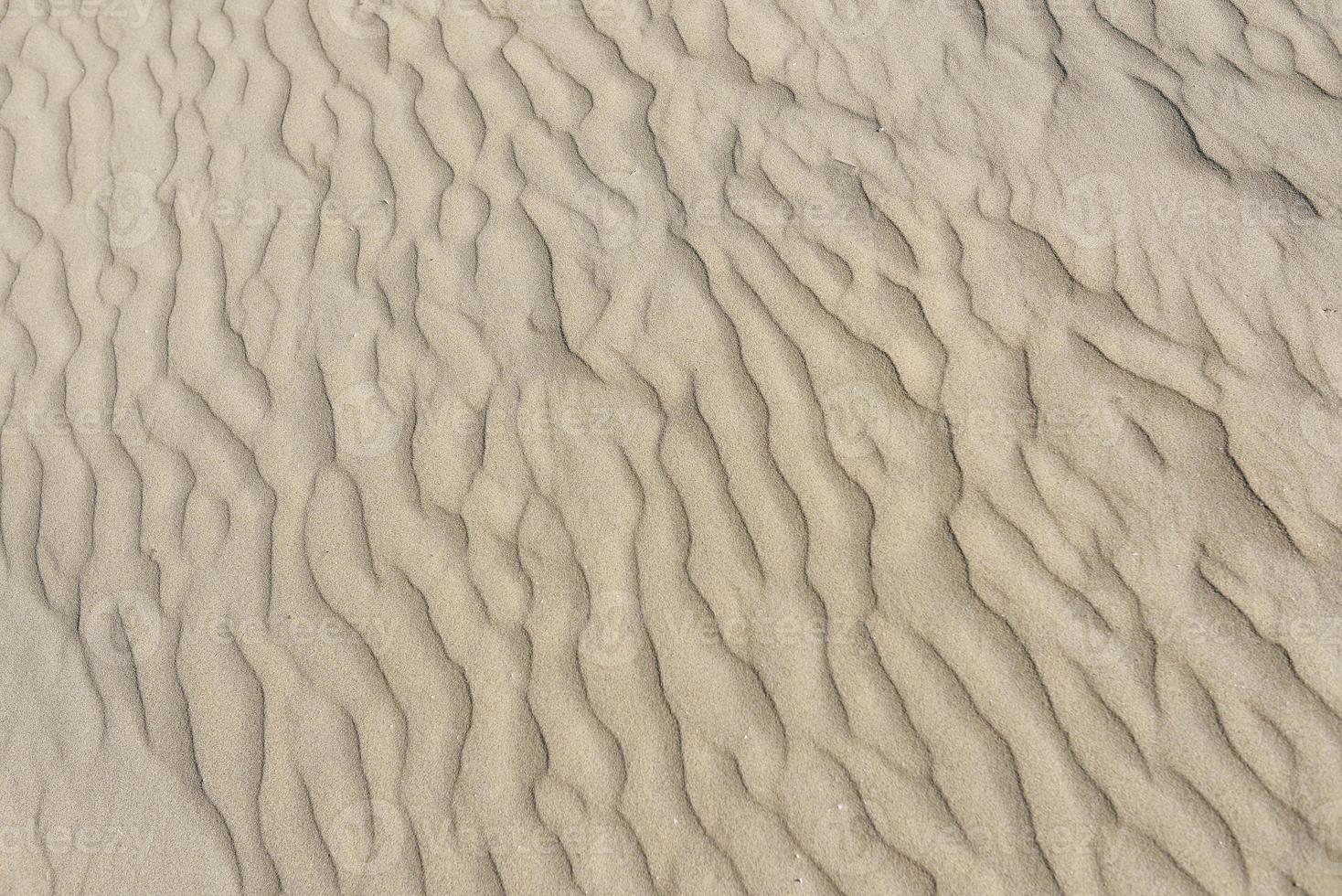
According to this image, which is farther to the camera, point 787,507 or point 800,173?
point 800,173

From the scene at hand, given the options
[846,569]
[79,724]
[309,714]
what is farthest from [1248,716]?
[79,724]

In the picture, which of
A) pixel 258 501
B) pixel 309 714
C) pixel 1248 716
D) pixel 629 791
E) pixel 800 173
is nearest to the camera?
pixel 1248 716

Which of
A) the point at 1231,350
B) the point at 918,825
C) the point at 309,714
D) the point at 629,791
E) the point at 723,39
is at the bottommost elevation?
the point at 309,714

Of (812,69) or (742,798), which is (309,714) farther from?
(812,69)

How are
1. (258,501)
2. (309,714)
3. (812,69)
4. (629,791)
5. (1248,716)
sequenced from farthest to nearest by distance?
(812,69) → (258,501) → (309,714) → (629,791) → (1248,716)

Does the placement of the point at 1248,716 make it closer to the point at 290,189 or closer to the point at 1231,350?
the point at 1231,350

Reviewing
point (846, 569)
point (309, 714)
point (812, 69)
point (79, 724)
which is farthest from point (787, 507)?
point (79, 724)

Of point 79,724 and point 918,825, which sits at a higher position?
point 918,825
